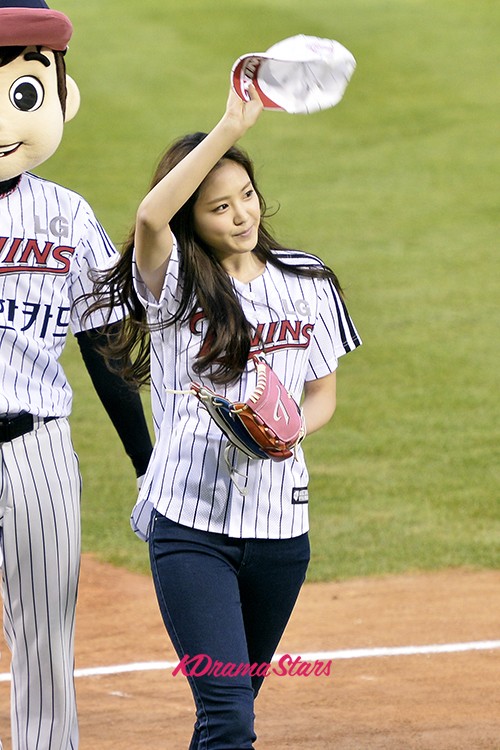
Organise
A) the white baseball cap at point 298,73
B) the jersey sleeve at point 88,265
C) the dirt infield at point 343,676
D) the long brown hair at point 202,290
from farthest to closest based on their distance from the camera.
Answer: the dirt infield at point 343,676, the jersey sleeve at point 88,265, the long brown hair at point 202,290, the white baseball cap at point 298,73

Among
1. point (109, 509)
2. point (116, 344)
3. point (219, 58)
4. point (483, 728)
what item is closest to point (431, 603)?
point (483, 728)

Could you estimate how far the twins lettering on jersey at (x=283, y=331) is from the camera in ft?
11.0

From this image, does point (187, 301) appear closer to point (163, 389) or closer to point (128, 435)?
point (163, 389)

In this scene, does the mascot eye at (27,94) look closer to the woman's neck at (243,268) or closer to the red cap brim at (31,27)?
the red cap brim at (31,27)

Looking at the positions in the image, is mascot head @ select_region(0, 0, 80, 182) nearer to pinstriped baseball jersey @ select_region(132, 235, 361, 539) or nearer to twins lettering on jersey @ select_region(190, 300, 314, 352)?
pinstriped baseball jersey @ select_region(132, 235, 361, 539)

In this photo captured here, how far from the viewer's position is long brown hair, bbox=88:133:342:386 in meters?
3.30

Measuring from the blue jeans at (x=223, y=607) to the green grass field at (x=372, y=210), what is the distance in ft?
11.4

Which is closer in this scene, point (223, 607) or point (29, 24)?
point (223, 607)

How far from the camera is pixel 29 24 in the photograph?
3465mm

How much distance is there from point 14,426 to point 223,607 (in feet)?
2.53

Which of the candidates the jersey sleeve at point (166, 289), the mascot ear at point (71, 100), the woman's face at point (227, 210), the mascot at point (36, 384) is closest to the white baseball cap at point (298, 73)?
the woman's face at point (227, 210)

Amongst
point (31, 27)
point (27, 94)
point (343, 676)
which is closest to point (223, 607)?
point (27, 94)

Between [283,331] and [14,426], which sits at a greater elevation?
[283,331]

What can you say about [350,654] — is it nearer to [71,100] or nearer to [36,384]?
[36,384]
